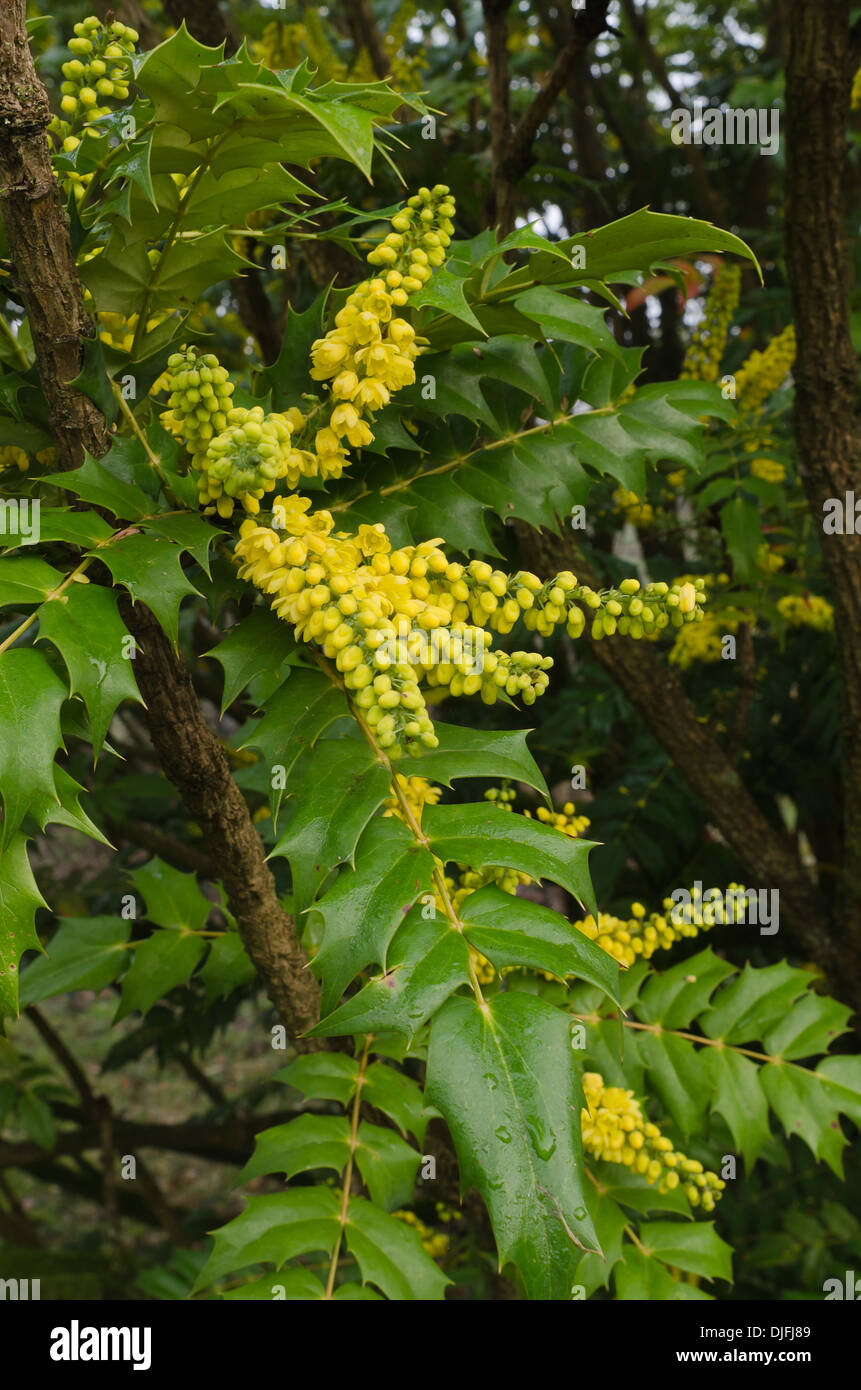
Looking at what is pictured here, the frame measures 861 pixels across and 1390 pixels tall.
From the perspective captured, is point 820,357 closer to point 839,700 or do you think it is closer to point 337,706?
point 839,700

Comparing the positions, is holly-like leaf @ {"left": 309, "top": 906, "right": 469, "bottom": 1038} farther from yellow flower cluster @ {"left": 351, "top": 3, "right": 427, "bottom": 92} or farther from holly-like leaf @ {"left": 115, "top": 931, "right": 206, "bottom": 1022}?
yellow flower cluster @ {"left": 351, "top": 3, "right": 427, "bottom": 92}

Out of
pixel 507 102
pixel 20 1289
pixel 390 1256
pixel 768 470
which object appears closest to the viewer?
pixel 390 1256

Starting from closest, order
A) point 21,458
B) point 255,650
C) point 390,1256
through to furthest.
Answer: point 255,650 → point 21,458 → point 390,1256

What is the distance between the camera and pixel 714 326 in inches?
90.1

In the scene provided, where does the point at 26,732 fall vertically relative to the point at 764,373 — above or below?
below

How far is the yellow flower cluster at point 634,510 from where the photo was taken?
8.03ft

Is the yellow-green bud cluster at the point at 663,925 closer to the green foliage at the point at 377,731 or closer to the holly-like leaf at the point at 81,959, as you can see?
the green foliage at the point at 377,731

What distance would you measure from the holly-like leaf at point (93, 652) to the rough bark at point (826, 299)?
157 cm

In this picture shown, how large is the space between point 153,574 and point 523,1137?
0.57 metres

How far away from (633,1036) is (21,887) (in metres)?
0.97

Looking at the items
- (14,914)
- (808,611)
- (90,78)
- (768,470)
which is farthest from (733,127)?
(14,914)

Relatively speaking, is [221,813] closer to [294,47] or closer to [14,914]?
[14,914]

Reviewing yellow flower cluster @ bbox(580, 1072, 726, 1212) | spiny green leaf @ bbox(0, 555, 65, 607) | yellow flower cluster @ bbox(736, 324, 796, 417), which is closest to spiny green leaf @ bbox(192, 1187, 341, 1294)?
yellow flower cluster @ bbox(580, 1072, 726, 1212)
